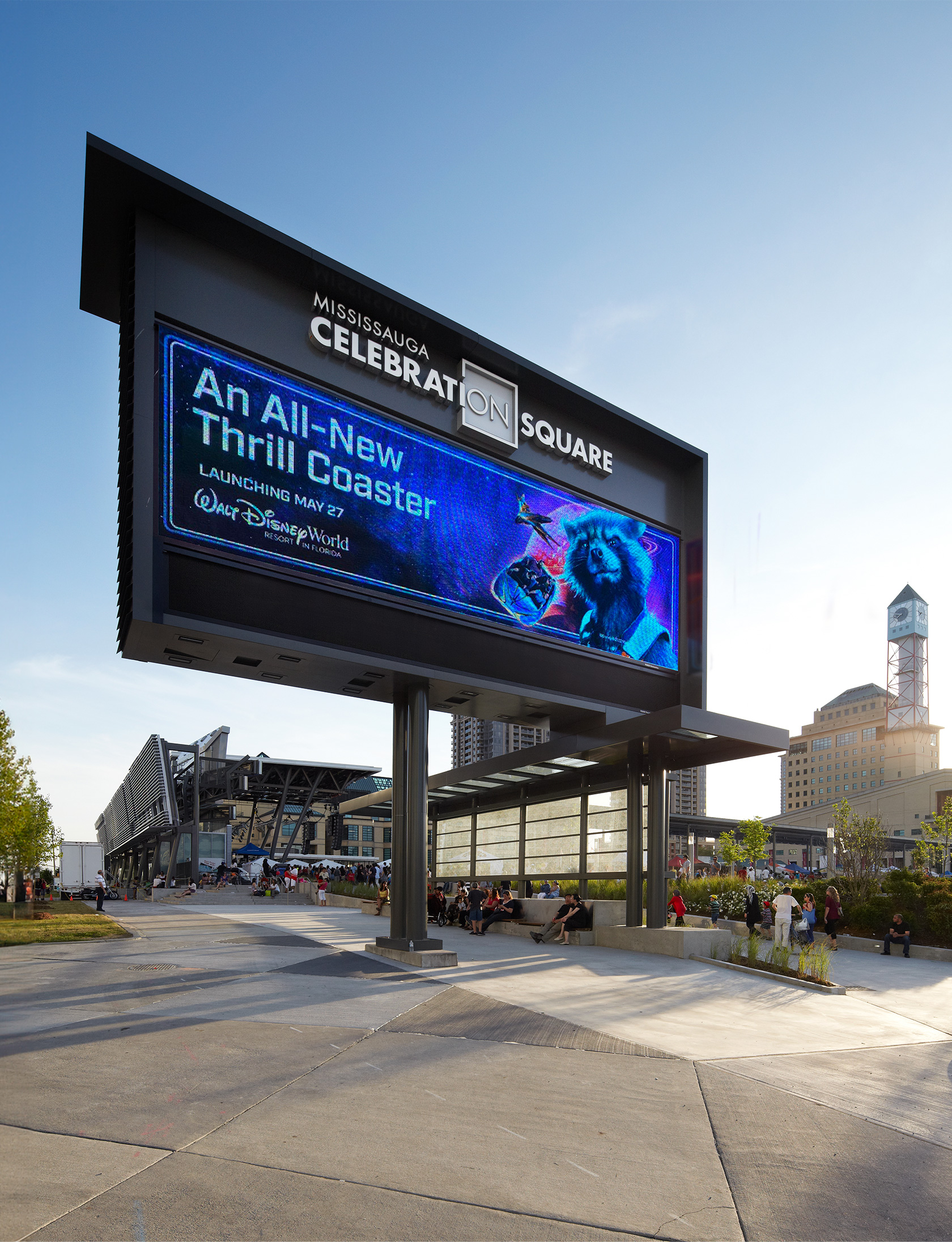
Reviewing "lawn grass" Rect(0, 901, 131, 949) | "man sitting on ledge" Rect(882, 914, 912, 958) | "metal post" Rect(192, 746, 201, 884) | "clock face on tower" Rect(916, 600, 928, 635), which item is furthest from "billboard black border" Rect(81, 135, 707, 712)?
"clock face on tower" Rect(916, 600, 928, 635)

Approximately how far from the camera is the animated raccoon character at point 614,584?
61.5 ft

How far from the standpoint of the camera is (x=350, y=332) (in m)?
15.8

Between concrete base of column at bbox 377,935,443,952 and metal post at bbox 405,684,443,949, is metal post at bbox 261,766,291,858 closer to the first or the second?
concrete base of column at bbox 377,935,443,952

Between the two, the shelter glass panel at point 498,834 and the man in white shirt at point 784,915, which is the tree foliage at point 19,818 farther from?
the man in white shirt at point 784,915

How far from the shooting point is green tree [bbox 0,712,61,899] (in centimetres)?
3497

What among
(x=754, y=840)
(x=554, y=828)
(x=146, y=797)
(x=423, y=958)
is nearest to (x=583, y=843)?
(x=554, y=828)

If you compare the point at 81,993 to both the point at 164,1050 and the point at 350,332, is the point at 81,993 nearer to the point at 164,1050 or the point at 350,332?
the point at 164,1050

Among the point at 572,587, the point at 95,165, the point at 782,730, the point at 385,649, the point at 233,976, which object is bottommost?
the point at 233,976

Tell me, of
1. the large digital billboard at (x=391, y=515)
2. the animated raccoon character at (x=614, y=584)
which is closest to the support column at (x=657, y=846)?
the animated raccoon character at (x=614, y=584)

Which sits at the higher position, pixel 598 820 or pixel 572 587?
pixel 572 587

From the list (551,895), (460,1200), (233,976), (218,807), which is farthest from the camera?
(218,807)

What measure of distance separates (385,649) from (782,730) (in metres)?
9.50

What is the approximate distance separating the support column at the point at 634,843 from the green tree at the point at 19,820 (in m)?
25.3

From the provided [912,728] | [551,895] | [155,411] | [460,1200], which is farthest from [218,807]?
[912,728]
